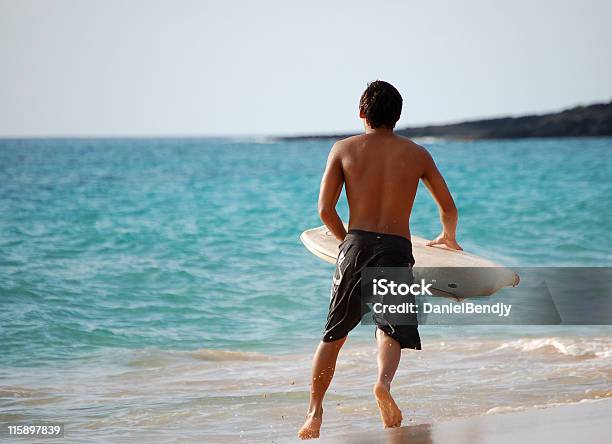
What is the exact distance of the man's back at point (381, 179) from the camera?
12.2 feet

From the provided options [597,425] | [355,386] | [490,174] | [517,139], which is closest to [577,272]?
[355,386]

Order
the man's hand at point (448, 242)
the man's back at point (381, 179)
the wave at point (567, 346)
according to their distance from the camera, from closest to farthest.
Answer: the man's back at point (381, 179), the man's hand at point (448, 242), the wave at point (567, 346)

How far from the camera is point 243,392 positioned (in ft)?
19.0

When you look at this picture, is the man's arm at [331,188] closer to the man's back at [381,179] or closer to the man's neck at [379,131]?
the man's back at [381,179]

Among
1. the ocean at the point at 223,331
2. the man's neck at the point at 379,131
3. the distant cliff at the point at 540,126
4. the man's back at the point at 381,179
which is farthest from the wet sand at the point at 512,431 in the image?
the distant cliff at the point at 540,126

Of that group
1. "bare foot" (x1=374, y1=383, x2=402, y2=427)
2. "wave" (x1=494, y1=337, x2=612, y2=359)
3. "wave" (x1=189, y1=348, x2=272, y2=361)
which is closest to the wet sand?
"bare foot" (x1=374, y1=383, x2=402, y2=427)

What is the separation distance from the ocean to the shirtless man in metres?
1.21

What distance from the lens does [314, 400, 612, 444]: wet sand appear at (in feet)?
10.7

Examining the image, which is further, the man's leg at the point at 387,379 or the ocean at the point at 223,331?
the ocean at the point at 223,331

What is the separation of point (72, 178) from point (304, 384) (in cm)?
2141

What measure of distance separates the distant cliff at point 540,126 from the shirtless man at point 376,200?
150 feet

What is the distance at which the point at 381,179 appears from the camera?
3713mm

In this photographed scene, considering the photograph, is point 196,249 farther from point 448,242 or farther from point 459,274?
point 448,242

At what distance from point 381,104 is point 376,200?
1.20ft
